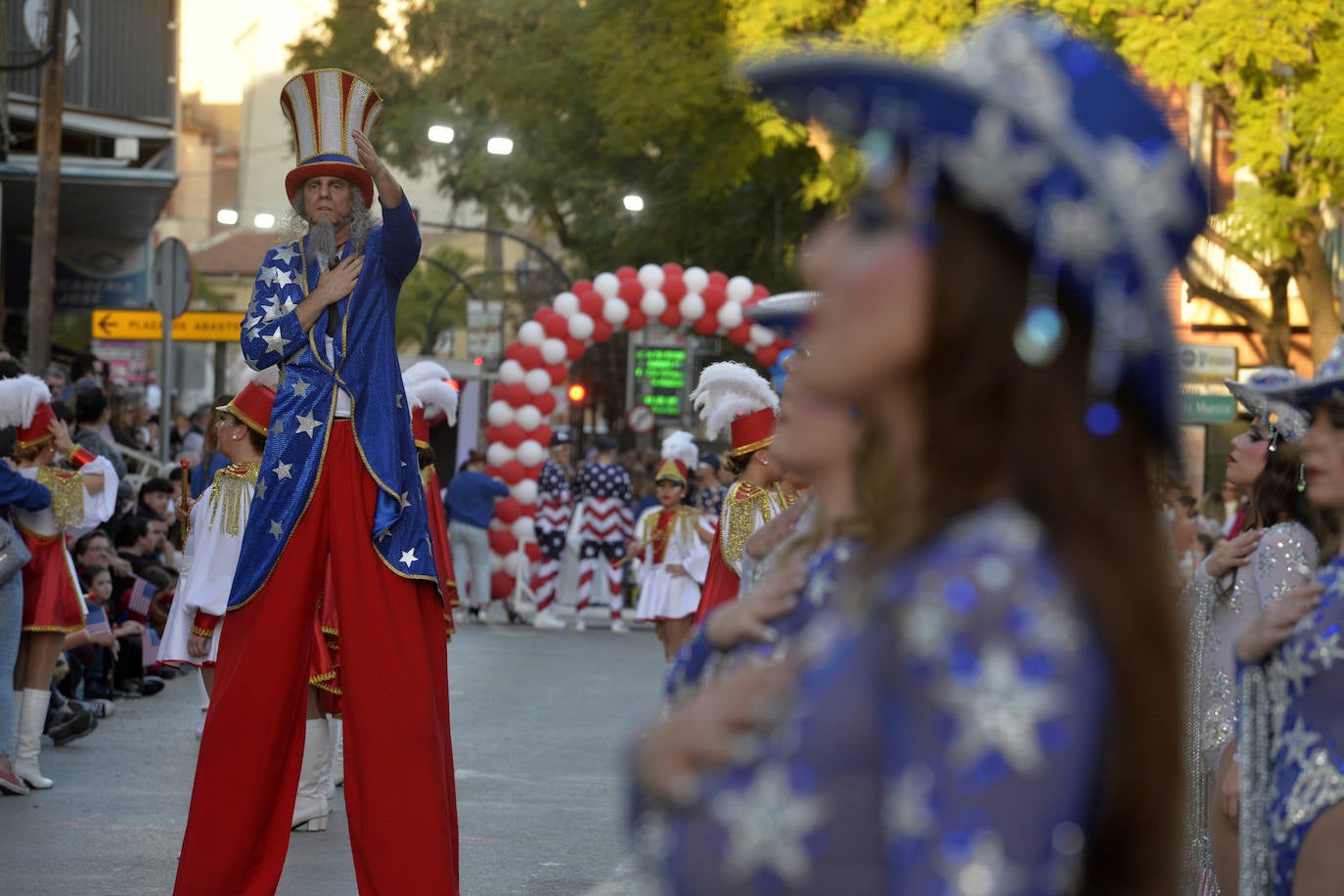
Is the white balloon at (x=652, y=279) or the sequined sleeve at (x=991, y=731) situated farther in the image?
the white balloon at (x=652, y=279)

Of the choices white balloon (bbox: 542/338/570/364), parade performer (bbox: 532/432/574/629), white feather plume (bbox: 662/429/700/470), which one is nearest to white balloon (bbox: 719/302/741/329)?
white balloon (bbox: 542/338/570/364)

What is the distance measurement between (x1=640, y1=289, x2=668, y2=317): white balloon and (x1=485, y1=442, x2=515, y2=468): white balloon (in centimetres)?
257

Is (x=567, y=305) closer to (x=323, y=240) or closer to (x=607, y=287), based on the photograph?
(x=607, y=287)

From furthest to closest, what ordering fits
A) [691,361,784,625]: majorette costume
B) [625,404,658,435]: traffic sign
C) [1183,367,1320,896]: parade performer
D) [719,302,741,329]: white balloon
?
[625,404,658,435]: traffic sign, [719,302,741,329]: white balloon, [691,361,784,625]: majorette costume, [1183,367,1320,896]: parade performer

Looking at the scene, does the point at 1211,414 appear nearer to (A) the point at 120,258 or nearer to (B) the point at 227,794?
(B) the point at 227,794

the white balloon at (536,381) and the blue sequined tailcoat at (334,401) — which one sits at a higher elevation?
the white balloon at (536,381)

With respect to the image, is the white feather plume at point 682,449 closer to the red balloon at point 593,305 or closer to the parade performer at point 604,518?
the parade performer at point 604,518

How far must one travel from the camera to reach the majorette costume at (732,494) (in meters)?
8.17

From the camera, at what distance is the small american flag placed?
42.7ft

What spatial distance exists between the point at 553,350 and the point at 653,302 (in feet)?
4.53

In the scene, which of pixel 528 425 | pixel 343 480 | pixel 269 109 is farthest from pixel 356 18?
pixel 269 109

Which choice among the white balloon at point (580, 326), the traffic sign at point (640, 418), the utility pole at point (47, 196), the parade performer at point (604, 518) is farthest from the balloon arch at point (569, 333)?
the traffic sign at point (640, 418)

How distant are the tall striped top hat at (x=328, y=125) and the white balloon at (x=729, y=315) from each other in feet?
56.7

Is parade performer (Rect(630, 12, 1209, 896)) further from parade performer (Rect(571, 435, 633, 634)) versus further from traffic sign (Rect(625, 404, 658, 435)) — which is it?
traffic sign (Rect(625, 404, 658, 435))
